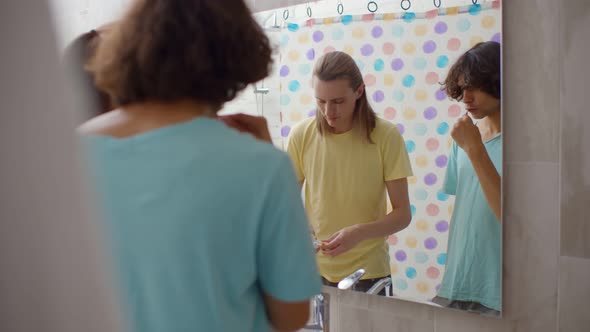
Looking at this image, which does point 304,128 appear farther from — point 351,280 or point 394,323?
point 394,323

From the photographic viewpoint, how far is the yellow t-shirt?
49.8 inches

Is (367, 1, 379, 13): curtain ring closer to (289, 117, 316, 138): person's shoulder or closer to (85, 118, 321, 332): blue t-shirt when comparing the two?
(289, 117, 316, 138): person's shoulder

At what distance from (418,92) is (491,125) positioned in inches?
7.3

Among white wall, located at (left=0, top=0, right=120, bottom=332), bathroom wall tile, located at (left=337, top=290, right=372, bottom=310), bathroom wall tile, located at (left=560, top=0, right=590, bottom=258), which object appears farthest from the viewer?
bathroom wall tile, located at (left=337, top=290, right=372, bottom=310)

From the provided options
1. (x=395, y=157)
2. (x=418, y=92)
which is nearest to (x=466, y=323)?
(x=395, y=157)

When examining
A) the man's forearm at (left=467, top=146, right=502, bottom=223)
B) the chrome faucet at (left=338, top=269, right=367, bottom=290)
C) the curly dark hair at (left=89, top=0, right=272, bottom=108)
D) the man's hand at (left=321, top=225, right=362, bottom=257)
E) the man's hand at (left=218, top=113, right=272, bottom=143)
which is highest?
the curly dark hair at (left=89, top=0, right=272, bottom=108)

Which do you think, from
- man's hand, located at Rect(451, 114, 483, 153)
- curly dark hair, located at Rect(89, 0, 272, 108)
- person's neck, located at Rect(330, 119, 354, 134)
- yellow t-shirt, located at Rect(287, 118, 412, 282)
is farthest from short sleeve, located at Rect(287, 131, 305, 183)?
curly dark hair, located at Rect(89, 0, 272, 108)

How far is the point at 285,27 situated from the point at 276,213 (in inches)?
37.1

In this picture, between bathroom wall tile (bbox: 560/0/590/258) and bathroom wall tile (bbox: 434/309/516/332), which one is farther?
bathroom wall tile (bbox: 434/309/516/332)

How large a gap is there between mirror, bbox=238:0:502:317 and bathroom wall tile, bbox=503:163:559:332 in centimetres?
3

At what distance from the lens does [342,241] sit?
1328 mm

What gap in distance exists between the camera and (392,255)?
4.11 ft

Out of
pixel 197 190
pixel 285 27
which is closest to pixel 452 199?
pixel 285 27

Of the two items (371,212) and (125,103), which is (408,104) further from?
(125,103)
